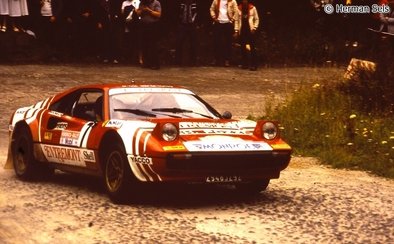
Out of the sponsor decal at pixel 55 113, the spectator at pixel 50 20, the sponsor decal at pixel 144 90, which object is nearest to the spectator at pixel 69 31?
the spectator at pixel 50 20

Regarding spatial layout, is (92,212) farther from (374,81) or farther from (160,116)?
(374,81)

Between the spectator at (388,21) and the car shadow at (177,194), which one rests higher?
the spectator at (388,21)

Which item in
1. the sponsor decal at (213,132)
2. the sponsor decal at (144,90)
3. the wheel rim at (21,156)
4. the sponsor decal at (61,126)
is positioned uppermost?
the sponsor decal at (144,90)

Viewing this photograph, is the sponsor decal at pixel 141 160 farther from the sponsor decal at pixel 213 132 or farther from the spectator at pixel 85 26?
the spectator at pixel 85 26

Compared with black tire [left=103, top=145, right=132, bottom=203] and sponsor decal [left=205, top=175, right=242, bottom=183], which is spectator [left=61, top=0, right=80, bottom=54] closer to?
black tire [left=103, top=145, right=132, bottom=203]

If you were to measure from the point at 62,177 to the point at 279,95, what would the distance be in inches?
348

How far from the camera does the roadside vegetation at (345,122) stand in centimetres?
1148

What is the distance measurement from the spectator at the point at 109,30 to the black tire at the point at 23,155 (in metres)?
11.6

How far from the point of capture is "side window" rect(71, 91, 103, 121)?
917cm

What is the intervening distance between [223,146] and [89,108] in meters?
2.13

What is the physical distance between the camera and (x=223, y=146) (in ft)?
26.9

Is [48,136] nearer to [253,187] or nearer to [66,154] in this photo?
[66,154]

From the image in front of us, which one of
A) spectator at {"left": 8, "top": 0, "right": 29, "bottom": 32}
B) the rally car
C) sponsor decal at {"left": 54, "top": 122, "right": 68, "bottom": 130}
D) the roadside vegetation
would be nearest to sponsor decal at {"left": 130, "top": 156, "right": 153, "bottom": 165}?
the rally car

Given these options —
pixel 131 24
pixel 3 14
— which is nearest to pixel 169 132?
pixel 131 24
